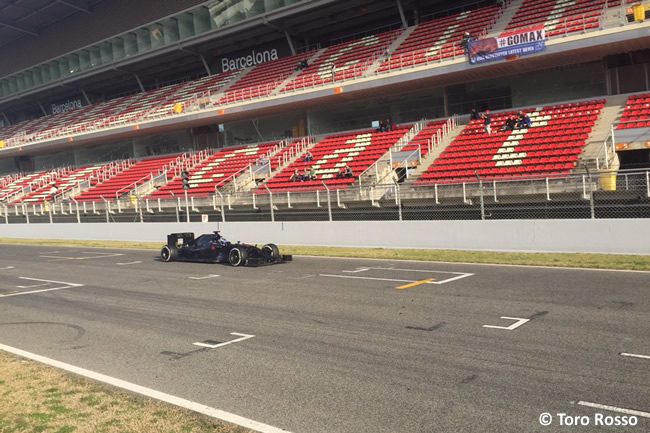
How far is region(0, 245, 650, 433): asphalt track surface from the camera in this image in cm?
562

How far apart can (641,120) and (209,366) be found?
18882mm

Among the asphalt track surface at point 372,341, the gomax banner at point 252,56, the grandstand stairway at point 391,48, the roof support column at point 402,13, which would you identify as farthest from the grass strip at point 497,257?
the gomax banner at point 252,56

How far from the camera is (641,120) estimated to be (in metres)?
19.9

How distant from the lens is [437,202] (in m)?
19.1

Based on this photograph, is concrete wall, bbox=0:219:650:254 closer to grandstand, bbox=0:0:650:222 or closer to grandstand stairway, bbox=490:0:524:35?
grandstand, bbox=0:0:650:222

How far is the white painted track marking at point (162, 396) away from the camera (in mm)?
5402

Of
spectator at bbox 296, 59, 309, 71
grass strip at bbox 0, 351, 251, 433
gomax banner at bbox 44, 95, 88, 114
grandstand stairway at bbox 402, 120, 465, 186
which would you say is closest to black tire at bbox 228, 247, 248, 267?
grandstand stairway at bbox 402, 120, 465, 186

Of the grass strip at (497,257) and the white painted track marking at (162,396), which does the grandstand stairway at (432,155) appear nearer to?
the grass strip at (497,257)

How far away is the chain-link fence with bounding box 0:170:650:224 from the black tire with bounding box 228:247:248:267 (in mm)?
5489

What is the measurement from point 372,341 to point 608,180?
37.1ft

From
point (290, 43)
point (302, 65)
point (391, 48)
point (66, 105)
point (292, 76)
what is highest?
point (66, 105)

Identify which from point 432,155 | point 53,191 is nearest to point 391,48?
point 432,155

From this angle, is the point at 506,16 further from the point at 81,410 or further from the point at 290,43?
the point at 81,410

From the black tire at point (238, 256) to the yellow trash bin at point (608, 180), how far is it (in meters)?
10.9
